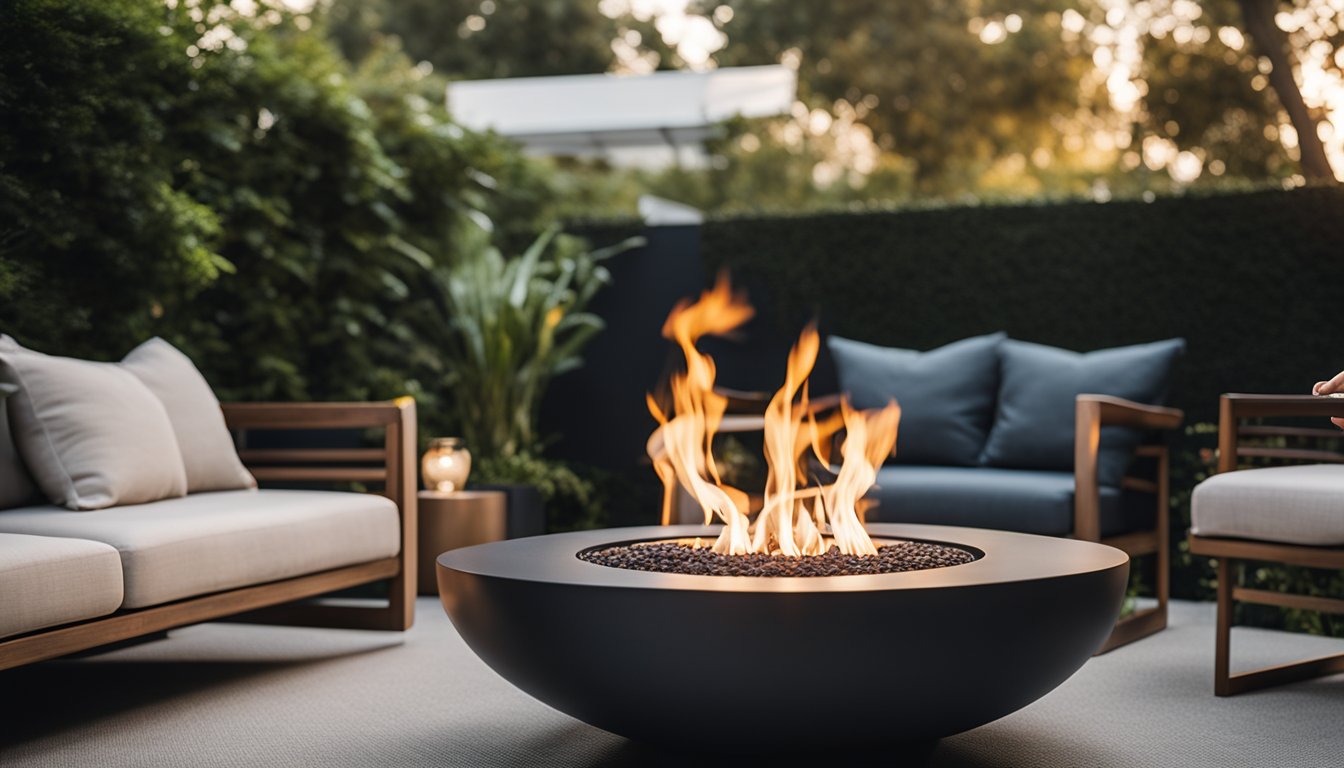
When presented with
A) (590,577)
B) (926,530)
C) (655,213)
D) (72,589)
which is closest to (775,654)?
(590,577)

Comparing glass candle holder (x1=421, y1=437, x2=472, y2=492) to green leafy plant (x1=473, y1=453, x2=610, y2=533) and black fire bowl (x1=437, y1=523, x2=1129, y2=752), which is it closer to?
green leafy plant (x1=473, y1=453, x2=610, y2=533)

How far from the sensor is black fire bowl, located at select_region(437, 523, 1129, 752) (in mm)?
2016

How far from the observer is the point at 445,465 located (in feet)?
16.1

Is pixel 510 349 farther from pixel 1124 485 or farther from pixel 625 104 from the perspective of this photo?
pixel 625 104

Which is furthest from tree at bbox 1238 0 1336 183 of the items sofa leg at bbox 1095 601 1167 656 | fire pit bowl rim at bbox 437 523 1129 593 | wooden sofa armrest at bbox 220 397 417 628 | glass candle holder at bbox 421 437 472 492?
wooden sofa armrest at bbox 220 397 417 628

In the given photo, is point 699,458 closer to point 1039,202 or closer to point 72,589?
point 72,589

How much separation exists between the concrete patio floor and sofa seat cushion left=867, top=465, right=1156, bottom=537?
17.4 inches

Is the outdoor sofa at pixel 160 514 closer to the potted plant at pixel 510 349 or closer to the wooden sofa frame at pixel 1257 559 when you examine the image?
the potted plant at pixel 510 349

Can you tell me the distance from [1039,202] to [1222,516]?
7.80 ft

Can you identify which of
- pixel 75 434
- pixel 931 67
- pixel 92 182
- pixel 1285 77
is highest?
pixel 931 67

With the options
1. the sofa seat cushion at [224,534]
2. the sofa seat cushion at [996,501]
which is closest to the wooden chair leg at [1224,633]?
the sofa seat cushion at [996,501]

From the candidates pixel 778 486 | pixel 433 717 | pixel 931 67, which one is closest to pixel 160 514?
pixel 433 717

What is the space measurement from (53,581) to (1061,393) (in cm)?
325

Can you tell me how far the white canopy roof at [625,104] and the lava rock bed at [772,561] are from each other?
5.34 m
